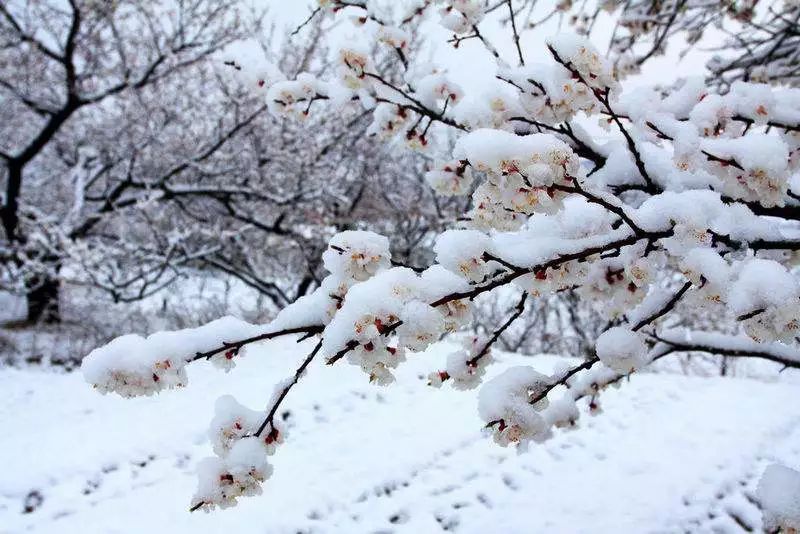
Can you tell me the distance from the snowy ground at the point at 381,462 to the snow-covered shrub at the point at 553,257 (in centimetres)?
184

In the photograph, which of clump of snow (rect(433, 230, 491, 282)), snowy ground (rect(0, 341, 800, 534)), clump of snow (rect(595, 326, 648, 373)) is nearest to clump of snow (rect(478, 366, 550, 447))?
clump of snow (rect(595, 326, 648, 373))

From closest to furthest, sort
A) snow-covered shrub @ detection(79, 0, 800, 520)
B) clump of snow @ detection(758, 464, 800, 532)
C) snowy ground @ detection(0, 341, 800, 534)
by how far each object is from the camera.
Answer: snow-covered shrub @ detection(79, 0, 800, 520) → clump of snow @ detection(758, 464, 800, 532) → snowy ground @ detection(0, 341, 800, 534)

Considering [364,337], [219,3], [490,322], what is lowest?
[364,337]

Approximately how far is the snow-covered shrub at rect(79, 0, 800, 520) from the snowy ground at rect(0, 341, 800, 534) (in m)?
1.84

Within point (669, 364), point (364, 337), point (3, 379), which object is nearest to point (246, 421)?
point (364, 337)

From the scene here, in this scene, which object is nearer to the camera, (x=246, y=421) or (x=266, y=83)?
(x=246, y=421)

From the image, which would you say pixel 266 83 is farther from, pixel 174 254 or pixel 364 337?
pixel 174 254

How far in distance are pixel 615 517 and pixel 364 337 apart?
8.72ft

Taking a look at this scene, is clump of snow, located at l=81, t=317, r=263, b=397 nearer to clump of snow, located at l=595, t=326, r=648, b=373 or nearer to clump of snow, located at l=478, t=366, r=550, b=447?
clump of snow, located at l=478, t=366, r=550, b=447

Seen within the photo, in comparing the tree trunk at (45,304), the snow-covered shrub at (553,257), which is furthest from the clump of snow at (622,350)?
the tree trunk at (45,304)

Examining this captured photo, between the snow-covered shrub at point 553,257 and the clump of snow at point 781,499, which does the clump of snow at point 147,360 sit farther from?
the clump of snow at point 781,499

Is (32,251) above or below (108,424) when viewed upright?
above

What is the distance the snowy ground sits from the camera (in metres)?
2.93

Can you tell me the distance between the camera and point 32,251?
27.1 feet
